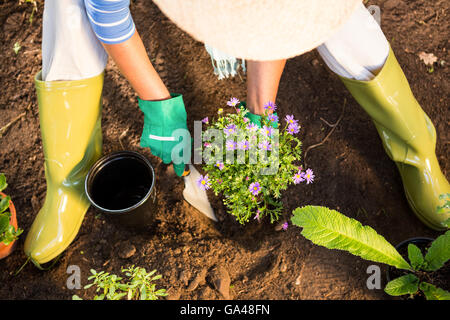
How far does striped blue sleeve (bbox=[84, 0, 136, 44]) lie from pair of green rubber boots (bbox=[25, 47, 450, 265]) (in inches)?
14.2

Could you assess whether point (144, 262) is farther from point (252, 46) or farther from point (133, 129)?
point (252, 46)

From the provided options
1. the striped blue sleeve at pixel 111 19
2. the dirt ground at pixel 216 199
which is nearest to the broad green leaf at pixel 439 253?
the dirt ground at pixel 216 199

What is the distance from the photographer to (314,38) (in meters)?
Answer: 0.69

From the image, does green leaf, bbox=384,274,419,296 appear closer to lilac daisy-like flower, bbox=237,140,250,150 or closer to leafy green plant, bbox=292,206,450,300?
leafy green plant, bbox=292,206,450,300

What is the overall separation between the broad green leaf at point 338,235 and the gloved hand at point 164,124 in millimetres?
694

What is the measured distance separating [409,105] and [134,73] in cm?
126

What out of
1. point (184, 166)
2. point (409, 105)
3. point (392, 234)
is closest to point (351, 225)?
point (392, 234)

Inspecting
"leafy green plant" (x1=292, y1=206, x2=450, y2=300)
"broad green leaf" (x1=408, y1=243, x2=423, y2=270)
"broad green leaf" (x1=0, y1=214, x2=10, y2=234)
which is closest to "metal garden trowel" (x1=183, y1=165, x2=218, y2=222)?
"leafy green plant" (x1=292, y1=206, x2=450, y2=300)

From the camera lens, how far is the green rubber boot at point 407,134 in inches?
65.1

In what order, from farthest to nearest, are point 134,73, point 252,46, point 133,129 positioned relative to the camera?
point 133,129
point 134,73
point 252,46

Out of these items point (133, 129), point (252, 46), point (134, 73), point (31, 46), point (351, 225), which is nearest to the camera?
point (252, 46)

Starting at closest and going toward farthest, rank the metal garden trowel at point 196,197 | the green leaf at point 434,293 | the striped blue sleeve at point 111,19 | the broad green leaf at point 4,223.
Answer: the striped blue sleeve at point 111,19 → the green leaf at point 434,293 → the broad green leaf at point 4,223 → the metal garden trowel at point 196,197

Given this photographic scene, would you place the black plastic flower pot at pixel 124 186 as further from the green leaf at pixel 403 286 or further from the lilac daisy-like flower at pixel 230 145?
the green leaf at pixel 403 286

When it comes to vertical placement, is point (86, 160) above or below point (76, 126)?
below
